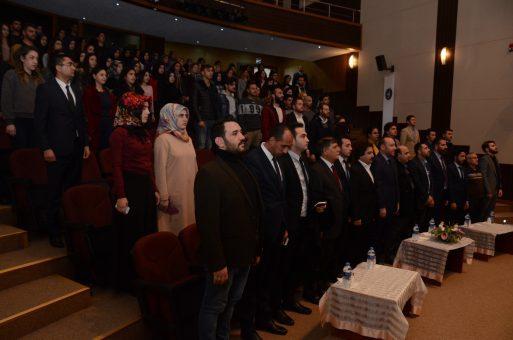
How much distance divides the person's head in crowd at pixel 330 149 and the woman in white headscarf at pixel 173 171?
1.30 m

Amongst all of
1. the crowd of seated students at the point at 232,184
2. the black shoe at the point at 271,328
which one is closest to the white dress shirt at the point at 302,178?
the crowd of seated students at the point at 232,184

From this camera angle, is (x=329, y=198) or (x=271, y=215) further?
(x=329, y=198)

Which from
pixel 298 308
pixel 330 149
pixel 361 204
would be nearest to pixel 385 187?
pixel 361 204

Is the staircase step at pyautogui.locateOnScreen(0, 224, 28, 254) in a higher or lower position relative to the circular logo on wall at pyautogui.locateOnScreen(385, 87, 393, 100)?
lower

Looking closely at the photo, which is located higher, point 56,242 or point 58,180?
point 58,180

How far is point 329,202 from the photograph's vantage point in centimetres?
333

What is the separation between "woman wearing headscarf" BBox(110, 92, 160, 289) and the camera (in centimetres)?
255

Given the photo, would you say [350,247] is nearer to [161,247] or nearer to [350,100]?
[161,247]

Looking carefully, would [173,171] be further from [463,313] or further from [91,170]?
[463,313]

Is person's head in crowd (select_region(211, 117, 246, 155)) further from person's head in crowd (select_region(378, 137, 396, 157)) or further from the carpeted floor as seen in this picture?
person's head in crowd (select_region(378, 137, 396, 157))

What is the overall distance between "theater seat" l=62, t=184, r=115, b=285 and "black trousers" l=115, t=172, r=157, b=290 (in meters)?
0.12

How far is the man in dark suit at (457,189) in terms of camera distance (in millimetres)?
5578

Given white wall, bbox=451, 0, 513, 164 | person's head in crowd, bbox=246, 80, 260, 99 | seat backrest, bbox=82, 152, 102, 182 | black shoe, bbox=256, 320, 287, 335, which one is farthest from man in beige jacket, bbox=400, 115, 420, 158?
seat backrest, bbox=82, 152, 102, 182

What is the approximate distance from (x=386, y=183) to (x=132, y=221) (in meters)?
2.76
